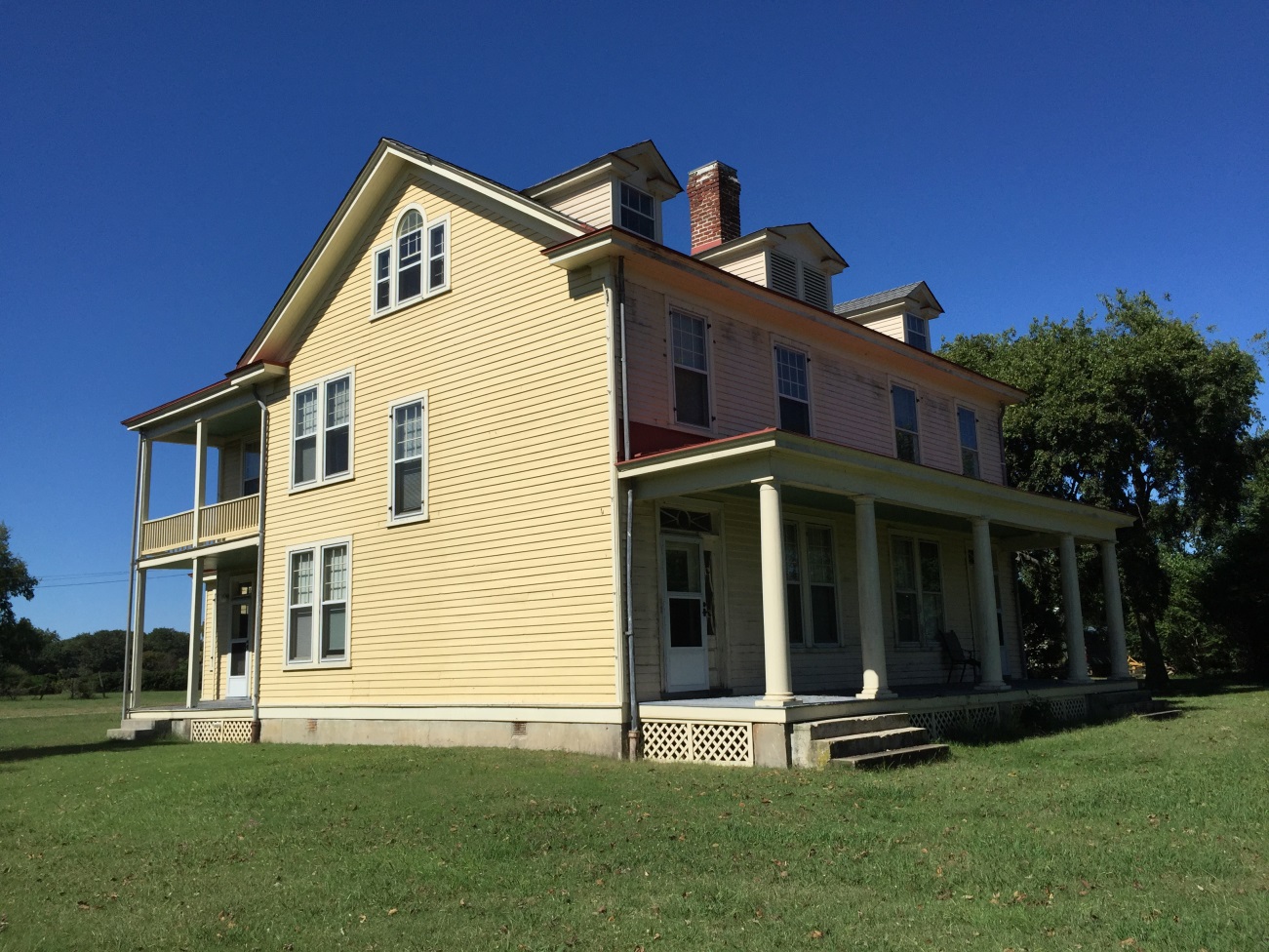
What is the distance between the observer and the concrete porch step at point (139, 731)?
64.1ft

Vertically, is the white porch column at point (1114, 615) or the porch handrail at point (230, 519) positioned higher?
the porch handrail at point (230, 519)

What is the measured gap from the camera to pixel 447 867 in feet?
24.6

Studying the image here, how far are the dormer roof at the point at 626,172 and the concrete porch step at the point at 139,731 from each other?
12161 millimetres

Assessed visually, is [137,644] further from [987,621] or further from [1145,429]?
[1145,429]

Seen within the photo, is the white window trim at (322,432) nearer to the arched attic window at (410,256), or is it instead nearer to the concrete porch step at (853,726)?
the arched attic window at (410,256)

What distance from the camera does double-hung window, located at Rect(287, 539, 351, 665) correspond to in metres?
17.4

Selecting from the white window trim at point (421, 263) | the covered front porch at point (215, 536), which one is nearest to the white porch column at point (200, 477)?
the covered front porch at point (215, 536)

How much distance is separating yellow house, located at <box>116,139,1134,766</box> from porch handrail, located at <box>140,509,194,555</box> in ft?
0.25

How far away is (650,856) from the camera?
301 inches

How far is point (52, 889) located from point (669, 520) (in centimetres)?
847

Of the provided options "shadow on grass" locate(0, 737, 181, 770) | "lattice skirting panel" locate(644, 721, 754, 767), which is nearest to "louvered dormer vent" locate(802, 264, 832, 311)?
"lattice skirting panel" locate(644, 721, 754, 767)

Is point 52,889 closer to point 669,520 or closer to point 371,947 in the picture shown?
point 371,947

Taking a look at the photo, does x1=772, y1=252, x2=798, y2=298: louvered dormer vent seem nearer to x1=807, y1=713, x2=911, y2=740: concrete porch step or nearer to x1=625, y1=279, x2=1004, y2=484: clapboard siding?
x1=625, y1=279, x2=1004, y2=484: clapboard siding

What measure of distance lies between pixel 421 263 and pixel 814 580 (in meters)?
8.10
